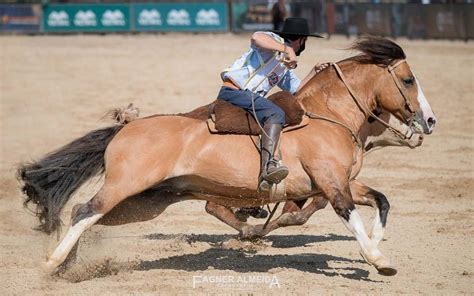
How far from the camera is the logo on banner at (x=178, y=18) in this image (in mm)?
26781

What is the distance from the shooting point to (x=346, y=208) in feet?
21.9

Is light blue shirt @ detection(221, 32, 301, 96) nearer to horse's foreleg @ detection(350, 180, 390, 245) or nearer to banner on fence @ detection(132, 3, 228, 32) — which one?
horse's foreleg @ detection(350, 180, 390, 245)

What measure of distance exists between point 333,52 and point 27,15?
1031 cm

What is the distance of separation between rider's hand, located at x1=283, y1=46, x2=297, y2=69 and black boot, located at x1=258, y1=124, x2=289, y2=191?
524mm

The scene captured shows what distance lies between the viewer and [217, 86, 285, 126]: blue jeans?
6.88 meters

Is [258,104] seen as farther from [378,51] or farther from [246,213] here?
[246,213]

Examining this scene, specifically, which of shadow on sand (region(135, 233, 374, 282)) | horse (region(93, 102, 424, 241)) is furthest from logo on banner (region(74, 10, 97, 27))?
shadow on sand (region(135, 233, 374, 282))

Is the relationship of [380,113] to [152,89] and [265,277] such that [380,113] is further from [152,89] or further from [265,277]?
[152,89]

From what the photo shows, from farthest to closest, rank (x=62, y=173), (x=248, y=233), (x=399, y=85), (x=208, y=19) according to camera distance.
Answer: (x=208, y=19), (x=248, y=233), (x=399, y=85), (x=62, y=173)

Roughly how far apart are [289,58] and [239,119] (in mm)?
645

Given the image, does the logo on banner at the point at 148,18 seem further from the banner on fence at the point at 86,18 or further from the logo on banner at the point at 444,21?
the logo on banner at the point at 444,21

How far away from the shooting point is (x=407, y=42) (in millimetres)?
24766

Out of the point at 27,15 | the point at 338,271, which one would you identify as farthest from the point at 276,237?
the point at 27,15

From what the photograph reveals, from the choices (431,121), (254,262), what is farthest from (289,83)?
(254,262)
